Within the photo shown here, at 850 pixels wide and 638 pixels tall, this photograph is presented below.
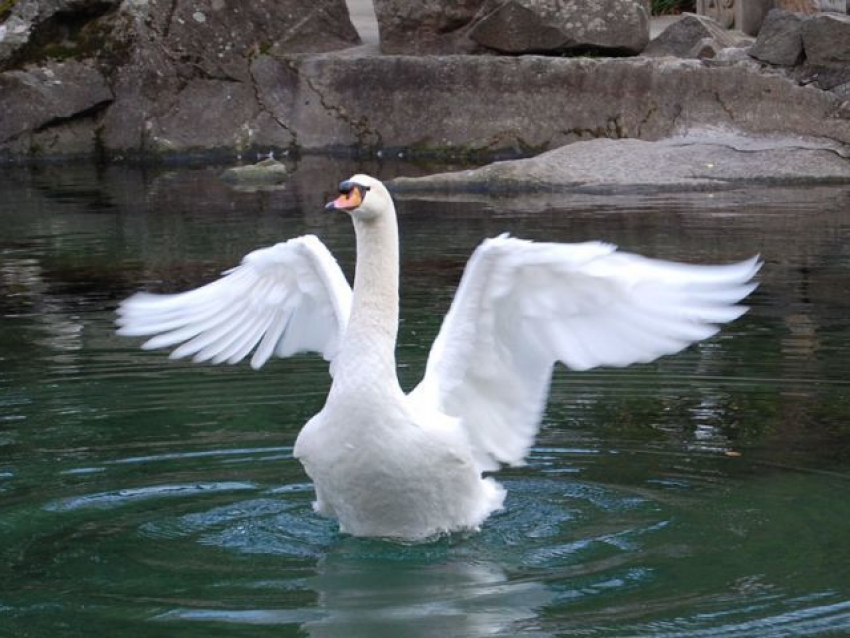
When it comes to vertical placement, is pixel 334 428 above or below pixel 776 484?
above

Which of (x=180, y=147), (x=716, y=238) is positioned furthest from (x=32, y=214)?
(x=716, y=238)

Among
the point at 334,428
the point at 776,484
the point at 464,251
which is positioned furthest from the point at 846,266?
the point at 334,428

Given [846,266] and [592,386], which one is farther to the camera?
[846,266]

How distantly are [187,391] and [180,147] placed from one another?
10067mm

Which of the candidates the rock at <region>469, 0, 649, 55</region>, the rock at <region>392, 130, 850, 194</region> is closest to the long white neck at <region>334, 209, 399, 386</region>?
the rock at <region>392, 130, 850, 194</region>

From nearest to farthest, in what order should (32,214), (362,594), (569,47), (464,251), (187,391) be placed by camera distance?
(362,594) → (187,391) → (464,251) → (32,214) → (569,47)

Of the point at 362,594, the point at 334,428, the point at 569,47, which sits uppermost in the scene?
the point at 569,47

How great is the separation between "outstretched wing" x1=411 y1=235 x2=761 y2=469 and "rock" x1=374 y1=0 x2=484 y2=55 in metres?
11.6

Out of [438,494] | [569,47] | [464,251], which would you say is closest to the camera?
[438,494]

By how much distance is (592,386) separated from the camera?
7.66 metres

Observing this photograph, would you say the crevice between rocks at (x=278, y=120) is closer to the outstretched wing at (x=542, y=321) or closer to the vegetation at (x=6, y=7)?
the vegetation at (x=6, y=7)

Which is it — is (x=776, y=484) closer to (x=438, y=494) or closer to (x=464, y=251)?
(x=438, y=494)

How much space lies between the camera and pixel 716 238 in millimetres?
11109

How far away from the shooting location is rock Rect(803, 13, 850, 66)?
15.1 meters
